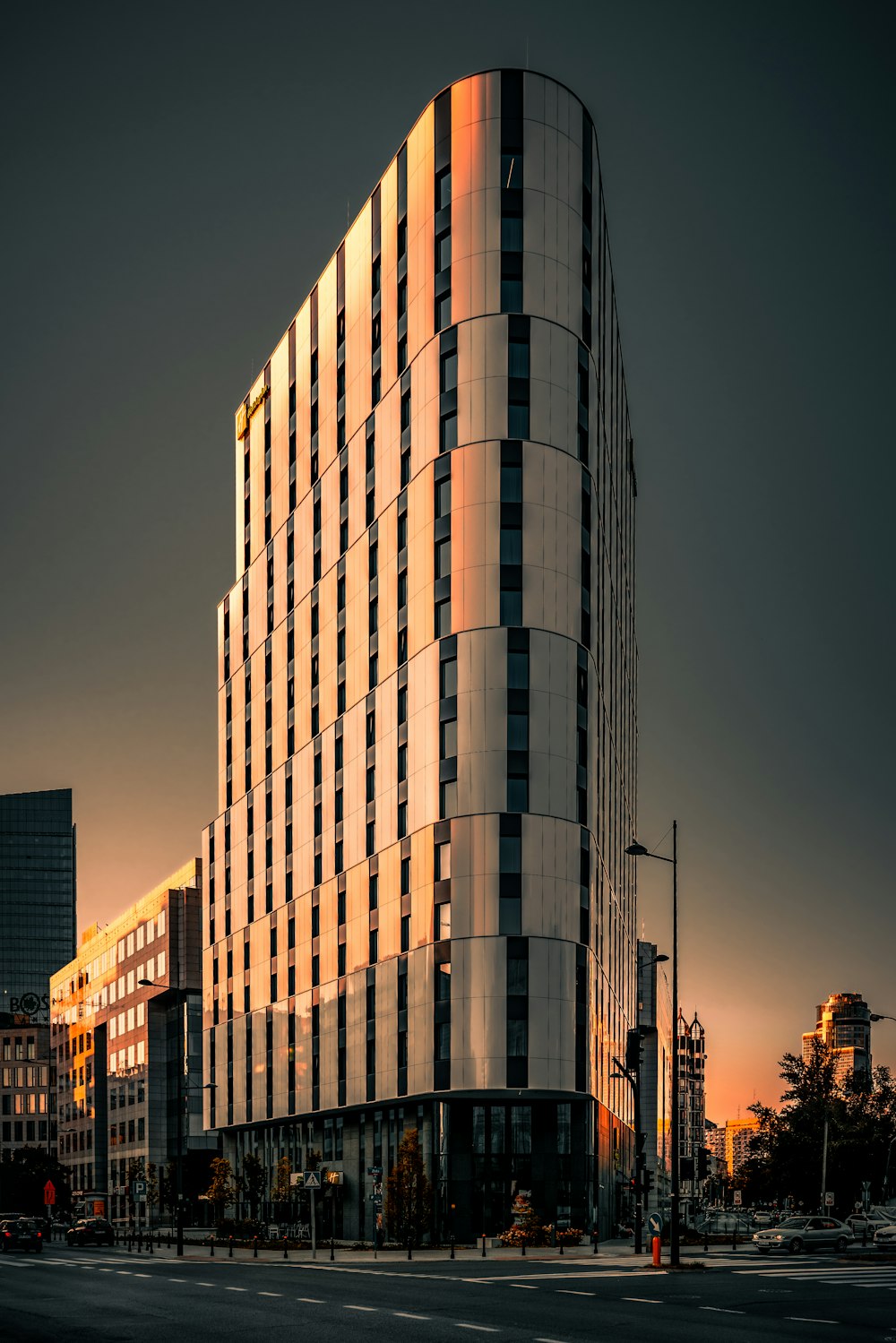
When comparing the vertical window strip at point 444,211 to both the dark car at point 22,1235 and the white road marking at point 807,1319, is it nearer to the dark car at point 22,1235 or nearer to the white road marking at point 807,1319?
the dark car at point 22,1235

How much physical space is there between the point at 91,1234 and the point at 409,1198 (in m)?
25.2

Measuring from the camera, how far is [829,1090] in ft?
377

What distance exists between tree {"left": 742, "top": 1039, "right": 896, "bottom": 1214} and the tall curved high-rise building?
20.6 m

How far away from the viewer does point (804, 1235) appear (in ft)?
209

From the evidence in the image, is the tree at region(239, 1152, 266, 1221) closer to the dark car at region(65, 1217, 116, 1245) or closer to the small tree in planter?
the dark car at region(65, 1217, 116, 1245)

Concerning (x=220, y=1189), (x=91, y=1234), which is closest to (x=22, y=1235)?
(x=91, y=1234)

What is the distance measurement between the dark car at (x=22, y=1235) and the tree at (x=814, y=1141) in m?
59.0

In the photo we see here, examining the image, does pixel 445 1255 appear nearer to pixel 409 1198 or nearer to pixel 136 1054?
pixel 409 1198

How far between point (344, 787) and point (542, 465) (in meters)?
24.1

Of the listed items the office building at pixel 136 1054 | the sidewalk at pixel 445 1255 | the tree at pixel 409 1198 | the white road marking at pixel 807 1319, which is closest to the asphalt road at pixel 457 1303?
the white road marking at pixel 807 1319

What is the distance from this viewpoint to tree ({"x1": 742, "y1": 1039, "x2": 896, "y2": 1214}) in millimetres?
112125

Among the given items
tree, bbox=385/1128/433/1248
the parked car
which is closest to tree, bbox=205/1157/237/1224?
tree, bbox=385/1128/433/1248

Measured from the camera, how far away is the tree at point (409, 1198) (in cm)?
6775

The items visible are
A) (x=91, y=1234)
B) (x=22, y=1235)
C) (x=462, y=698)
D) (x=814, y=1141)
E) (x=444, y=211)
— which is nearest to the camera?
(x=22, y=1235)
